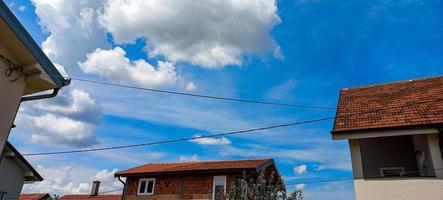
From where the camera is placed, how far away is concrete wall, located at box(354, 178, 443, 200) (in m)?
6.76

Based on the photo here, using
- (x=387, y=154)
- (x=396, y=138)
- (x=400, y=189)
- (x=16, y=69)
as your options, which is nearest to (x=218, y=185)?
(x=387, y=154)

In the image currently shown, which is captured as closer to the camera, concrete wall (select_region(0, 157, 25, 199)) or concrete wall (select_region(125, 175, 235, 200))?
concrete wall (select_region(0, 157, 25, 199))

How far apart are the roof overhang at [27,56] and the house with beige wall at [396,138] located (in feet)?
22.3

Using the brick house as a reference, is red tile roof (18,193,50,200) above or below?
Result: below

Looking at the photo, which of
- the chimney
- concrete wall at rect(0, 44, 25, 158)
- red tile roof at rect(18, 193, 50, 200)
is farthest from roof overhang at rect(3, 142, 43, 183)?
concrete wall at rect(0, 44, 25, 158)

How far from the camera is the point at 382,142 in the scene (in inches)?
402

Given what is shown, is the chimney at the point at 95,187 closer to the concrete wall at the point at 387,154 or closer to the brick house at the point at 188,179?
the brick house at the point at 188,179

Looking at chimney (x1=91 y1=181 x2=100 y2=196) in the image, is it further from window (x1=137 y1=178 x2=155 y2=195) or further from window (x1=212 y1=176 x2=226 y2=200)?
window (x1=212 y1=176 x2=226 y2=200)

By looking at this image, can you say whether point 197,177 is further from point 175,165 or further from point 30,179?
point 30,179

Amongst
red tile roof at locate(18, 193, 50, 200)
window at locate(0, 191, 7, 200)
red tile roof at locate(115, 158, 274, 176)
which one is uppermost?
red tile roof at locate(115, 158, 274, 176)

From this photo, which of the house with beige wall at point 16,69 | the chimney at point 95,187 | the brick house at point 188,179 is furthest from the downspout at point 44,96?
the chimney at point 95,187

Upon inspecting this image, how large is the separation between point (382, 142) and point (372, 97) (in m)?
1.93

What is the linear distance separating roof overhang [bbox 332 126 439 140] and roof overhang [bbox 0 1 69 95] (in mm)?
6720

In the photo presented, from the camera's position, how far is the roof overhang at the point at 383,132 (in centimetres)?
724
